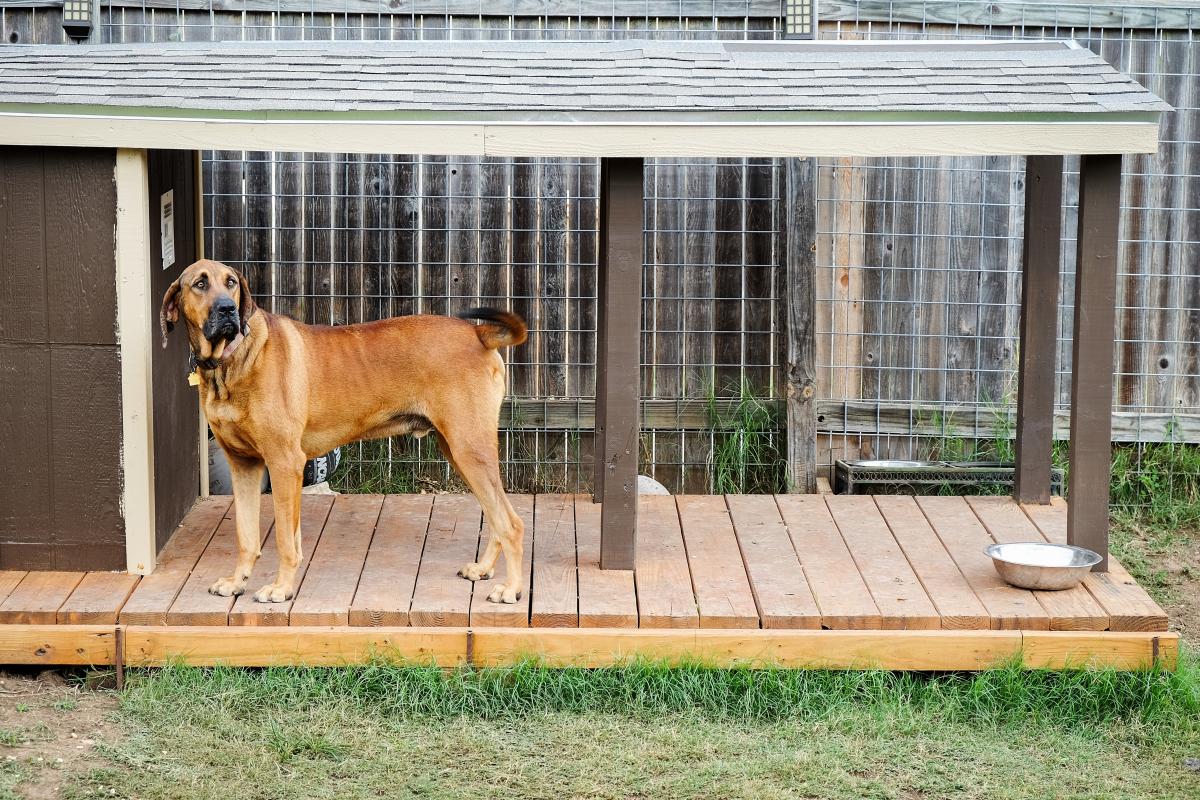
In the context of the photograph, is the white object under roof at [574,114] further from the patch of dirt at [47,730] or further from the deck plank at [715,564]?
the patch of dirt at [47,730]

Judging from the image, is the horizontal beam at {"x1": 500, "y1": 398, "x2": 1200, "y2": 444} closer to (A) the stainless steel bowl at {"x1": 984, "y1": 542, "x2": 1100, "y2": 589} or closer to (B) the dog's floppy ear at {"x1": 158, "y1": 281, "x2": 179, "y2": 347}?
(A) the stainless steel bowl at {"x1": 984, "y1": 542, "x2": 1100, "y2": 589}

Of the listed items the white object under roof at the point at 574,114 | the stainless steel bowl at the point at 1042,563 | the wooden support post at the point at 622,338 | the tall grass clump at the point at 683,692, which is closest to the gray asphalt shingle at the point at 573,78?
the white object under roof at the point at 574,114

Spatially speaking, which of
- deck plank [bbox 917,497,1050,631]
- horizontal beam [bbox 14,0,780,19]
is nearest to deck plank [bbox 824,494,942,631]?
deck plank [bbox 917,497,1050,631]

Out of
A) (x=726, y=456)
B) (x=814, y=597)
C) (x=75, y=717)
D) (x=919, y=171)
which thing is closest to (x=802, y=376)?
(x=726, y=456)

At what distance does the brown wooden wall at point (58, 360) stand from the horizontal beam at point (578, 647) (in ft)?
1.78

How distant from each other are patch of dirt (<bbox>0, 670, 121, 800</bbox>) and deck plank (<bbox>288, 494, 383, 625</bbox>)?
0.83 metres

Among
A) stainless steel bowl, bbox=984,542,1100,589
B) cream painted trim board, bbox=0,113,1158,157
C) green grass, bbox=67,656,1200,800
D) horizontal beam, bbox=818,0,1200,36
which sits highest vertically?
horizontal beam, bbox=818,0,1200,36

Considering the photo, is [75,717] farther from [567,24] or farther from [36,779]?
[567,24]

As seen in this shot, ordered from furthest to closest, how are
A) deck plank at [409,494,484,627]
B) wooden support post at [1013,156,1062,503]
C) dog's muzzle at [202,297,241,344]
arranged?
wooden support post at [1013,156,1062,503]
deck plank at [409,494,484,627]
dog's muzzle at [202,297,241,344]

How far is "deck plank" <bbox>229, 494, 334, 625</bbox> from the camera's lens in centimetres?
596

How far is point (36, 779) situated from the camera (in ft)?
17.0

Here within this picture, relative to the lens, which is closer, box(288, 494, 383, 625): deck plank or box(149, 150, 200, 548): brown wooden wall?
box(288, 494, 383, 625): deck plank

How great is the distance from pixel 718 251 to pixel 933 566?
2598 mm

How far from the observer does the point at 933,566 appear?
6.64m
